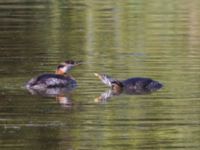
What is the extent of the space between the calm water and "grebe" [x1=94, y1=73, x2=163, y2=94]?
154 millimetres

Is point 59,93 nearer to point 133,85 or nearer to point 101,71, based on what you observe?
point 133,85

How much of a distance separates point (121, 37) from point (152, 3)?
Result: 9.49m

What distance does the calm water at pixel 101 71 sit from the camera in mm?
12625

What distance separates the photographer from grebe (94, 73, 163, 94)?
623 inches

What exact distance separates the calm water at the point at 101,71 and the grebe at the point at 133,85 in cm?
15

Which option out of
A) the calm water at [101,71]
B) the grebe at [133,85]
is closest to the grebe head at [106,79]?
the grebe at [133,85]

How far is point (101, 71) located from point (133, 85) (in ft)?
5.03

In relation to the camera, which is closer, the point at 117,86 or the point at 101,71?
the point at 117,86

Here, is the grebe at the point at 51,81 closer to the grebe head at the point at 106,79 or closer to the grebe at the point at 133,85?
the grebe head at the point at 106,79

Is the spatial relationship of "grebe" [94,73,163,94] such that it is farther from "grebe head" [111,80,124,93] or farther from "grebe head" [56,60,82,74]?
"grebe head" [56,60,82,74]

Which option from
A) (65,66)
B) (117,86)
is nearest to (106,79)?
(117,86)

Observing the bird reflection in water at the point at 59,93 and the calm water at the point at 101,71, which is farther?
the bird reflection in water at the point at 59,93

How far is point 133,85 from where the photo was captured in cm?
1588

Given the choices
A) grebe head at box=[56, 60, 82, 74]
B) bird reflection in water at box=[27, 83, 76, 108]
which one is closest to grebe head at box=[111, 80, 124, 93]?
bird reflection in water at box=[27, 83, 76, 108]
